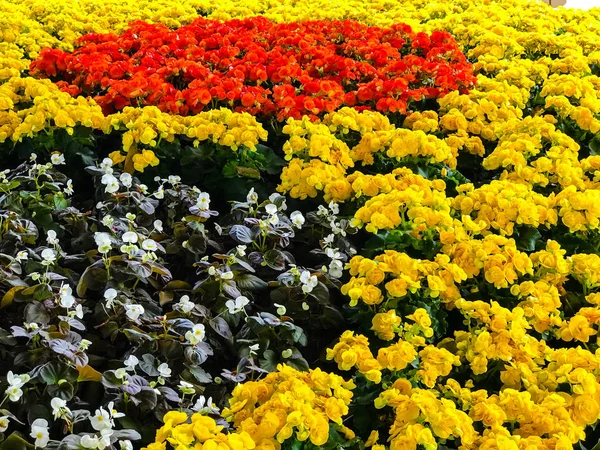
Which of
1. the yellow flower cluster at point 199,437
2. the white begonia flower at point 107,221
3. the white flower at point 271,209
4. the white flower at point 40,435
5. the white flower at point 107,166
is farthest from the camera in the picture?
the white flower at point 107,166

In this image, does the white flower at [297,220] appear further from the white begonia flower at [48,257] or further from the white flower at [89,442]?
the white flower at [89,442]

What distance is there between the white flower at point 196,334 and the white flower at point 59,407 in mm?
349

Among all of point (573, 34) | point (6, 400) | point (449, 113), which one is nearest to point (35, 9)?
point (449, 113)

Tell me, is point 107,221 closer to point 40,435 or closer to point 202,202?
point 202,202

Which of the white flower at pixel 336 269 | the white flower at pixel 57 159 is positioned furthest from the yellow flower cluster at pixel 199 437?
the white flower at pixel 57 159

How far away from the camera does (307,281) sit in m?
2.14

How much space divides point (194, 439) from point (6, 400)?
0.56 meters

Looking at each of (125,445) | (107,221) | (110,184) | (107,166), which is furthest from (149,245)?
(125,445)

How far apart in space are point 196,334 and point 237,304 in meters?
0.18

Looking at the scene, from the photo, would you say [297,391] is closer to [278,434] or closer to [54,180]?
[278,434]

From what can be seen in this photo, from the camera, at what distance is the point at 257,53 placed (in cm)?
380

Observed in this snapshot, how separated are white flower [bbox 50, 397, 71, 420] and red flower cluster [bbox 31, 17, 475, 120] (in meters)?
1.81

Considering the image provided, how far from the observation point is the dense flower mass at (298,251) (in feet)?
5.66

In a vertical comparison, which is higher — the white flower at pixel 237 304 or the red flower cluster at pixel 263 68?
the red flower cluster at pixel 263 68
